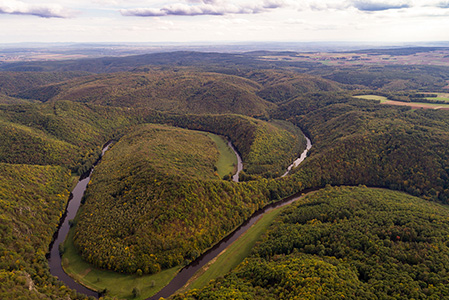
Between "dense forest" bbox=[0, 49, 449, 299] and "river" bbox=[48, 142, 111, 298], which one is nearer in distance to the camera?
"dense forest" bbox=[0, 49, 449, 299]

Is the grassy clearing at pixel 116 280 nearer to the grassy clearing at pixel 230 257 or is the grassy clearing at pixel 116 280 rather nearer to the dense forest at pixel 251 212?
the dense forest at pixel 251 212

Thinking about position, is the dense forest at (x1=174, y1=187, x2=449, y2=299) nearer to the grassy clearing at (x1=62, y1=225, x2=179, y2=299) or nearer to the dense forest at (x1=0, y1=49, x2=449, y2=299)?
the dense forest at (x1=0, y1=49, x2=449, y2=299)

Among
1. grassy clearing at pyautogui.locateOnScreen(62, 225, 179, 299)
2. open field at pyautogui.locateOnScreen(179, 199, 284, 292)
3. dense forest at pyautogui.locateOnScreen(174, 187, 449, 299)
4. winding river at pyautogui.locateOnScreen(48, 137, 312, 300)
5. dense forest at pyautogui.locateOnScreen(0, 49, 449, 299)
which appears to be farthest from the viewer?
open field at pyautogui.locateOnScreen(179, 199, 284, 292)

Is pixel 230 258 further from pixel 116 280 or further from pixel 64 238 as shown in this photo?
pixel 64 238

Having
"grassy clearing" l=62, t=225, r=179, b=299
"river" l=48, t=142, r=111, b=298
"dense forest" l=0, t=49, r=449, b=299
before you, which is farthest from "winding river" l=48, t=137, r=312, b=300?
"dense forest" l=0, t=49, r=449, b=299

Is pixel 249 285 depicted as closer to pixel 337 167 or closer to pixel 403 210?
pixel 403 210

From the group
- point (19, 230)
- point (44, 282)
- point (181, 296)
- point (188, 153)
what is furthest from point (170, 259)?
point (188, 153)
